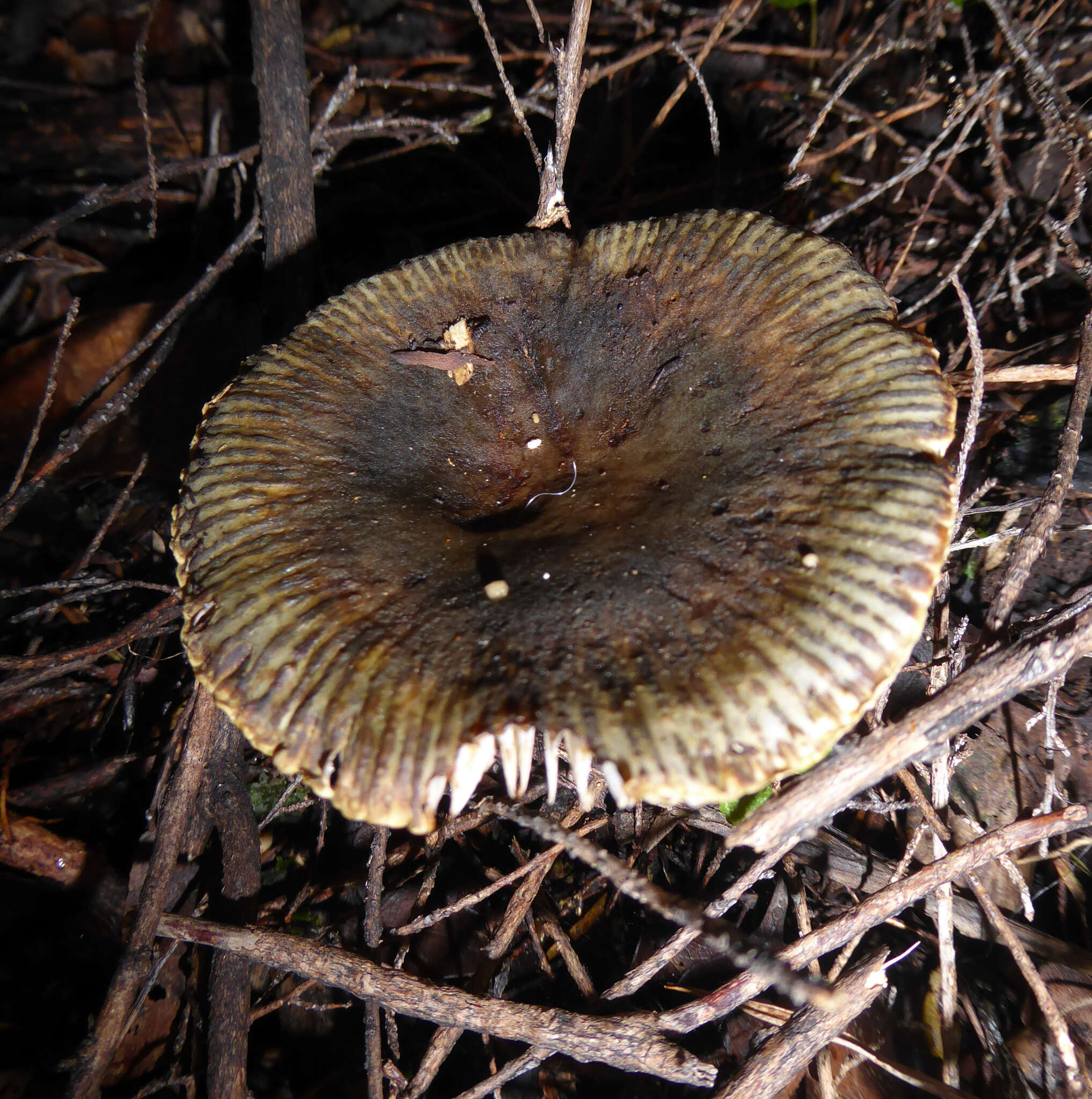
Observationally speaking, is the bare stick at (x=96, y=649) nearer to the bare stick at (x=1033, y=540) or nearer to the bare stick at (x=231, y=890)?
the bare stick at (x=231, y=890)

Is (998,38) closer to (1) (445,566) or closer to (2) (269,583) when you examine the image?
(1) (445,566)

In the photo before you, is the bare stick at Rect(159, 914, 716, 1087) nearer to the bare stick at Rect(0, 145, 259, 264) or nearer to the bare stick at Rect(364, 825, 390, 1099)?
the bare stick at Rect(364, 825, 390, 1099)

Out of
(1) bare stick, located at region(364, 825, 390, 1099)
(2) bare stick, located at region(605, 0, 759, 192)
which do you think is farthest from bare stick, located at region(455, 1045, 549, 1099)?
(2) bare stick, located at region(605, 0, 759, 192)

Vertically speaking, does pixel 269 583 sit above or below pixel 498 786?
above

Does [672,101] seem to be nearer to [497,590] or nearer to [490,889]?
[497,590]

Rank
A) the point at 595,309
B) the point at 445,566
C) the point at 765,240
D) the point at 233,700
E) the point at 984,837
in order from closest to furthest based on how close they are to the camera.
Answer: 1. the point at 233,700
2. the point at 445,566
3. the point at 984,837
4. the point at 765,240
5. the point at 595,309

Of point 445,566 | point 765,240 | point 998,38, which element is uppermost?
point 998,38

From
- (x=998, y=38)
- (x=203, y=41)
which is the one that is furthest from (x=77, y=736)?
(x=998, y=38)

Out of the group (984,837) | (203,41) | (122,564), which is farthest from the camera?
(203,41)
